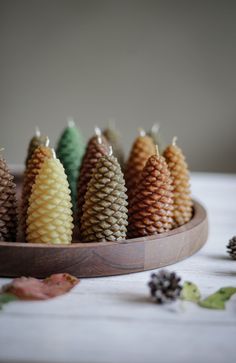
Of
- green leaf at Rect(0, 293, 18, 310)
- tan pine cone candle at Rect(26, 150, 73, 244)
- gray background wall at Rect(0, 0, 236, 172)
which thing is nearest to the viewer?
green leaf at Rect(0, 293, 18, 310)

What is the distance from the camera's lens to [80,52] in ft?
10.1

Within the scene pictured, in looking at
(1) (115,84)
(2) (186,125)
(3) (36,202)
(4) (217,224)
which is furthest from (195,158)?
(3) (36,202)

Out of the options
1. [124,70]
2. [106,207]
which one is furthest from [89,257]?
[124,70]

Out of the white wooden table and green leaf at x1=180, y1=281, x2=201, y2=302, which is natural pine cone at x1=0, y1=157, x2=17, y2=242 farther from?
green leaf at x1=180, y1=281, x2=201, y2=302

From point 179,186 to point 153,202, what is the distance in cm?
12

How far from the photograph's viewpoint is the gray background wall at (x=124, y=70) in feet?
9.53

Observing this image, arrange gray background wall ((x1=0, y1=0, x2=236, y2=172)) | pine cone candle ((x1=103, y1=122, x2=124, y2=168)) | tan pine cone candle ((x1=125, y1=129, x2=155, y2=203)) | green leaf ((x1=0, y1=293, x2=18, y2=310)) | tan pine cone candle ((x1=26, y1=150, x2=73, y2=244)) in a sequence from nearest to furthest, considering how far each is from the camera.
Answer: green leaf ((x1=0, y1=293, x2=18, y2=310))
tan pine cone candle ((x1=26, y1=150, x2=73, y2=244))
tan pine cone candle ((x1=125, y1=129, x2=155, y2=203))
pine cone candle ((x1=103, y1=122, x2=124, y2=168))
gray background wall ((x1=0, y1=0, x2=236, y2=172))

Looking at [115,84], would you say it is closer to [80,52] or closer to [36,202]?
[80,52]

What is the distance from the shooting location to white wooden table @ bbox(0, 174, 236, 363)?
0.57 metres

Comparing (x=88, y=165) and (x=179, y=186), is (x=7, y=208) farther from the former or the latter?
(x=179, y=186)

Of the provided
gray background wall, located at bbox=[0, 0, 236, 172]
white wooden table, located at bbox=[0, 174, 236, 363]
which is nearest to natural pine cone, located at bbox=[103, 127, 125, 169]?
white wooden table, located at bbox=[0, 174, 236, 363]

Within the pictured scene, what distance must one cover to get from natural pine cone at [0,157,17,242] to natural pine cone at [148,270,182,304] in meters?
0.26

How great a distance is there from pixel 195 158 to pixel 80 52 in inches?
36.7

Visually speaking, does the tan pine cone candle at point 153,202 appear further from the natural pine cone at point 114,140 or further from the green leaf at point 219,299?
the natural pine cone at point 114,140
